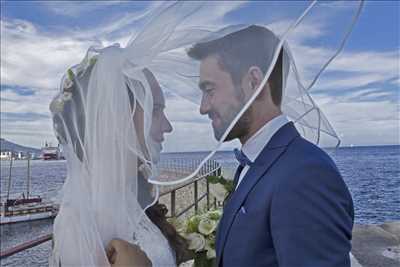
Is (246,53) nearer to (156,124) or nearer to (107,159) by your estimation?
(156,124)

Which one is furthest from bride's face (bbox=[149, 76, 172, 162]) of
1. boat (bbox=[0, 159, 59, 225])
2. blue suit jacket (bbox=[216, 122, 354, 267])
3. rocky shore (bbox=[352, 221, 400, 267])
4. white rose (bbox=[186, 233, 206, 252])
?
boat (bbox=[0, 159, 59, 225])

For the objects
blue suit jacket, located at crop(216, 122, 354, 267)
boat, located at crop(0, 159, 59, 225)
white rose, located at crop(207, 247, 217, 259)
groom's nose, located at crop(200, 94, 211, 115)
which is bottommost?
boat, located at crop(0, 159, 59, 225)

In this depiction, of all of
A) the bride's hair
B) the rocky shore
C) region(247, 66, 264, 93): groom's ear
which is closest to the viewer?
region(247, 66, 264, 93): groom's ear

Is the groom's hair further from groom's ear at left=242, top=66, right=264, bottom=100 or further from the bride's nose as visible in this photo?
the bride's nose

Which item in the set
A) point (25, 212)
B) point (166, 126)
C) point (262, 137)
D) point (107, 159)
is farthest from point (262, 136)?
point (25, 212)

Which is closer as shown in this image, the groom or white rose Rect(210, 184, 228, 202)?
the groom

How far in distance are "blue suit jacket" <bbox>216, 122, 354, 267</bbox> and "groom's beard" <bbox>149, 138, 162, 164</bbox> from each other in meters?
0.42

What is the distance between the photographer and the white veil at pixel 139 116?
1.21 metres

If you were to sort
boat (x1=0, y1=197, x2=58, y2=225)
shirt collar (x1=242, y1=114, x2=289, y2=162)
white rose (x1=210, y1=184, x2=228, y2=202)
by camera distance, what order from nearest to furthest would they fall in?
shirt collar (x1=242, y1=114, x2=289, y2=162) → white rose (x1=210, y1=184, x2=228, y2=202) → boat (x1=0, y1=197, x2=58, y2=225)

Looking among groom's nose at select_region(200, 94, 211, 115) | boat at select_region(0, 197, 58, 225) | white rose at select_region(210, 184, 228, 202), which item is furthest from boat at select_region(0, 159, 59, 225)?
groom's nose at select_region(200, 94, 211, 115)

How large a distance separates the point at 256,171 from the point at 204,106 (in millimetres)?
→ 264

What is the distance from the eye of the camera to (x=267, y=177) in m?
1.18

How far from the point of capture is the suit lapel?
1219 mm

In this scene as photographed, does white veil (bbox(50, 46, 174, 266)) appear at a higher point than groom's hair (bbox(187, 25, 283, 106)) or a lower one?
lower
